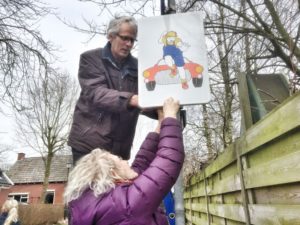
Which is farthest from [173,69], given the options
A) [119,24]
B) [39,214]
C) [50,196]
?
[50,196]

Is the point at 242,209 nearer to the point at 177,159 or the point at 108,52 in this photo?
the point at 177,159

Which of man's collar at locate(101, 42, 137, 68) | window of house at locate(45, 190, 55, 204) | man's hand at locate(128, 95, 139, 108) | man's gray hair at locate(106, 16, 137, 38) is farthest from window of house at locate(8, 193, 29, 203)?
man's hand at locate(128, 95, 139, 108)

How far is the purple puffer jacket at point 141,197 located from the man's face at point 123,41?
82 cm

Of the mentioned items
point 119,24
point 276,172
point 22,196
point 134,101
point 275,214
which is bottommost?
point 275,214

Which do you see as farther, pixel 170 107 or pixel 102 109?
pixel 102 109

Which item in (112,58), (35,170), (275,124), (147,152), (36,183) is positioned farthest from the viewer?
(35,170)

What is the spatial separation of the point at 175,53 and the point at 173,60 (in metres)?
0.05

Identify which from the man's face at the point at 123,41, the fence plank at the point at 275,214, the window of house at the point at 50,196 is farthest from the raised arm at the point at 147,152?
the window of house at the point at 50,196

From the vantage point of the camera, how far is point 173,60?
2.04m

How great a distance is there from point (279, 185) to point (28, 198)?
35.5 m

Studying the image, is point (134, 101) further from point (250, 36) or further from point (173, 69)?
point (250, 36)

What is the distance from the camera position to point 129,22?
91.0 inches

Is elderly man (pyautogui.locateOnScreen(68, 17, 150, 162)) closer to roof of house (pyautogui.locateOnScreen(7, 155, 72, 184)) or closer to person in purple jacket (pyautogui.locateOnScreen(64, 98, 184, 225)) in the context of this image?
person in purple jacket (pyautogui.locateOnScreen(64, 98, 184, 225))

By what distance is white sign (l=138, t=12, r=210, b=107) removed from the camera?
76.4 inches
